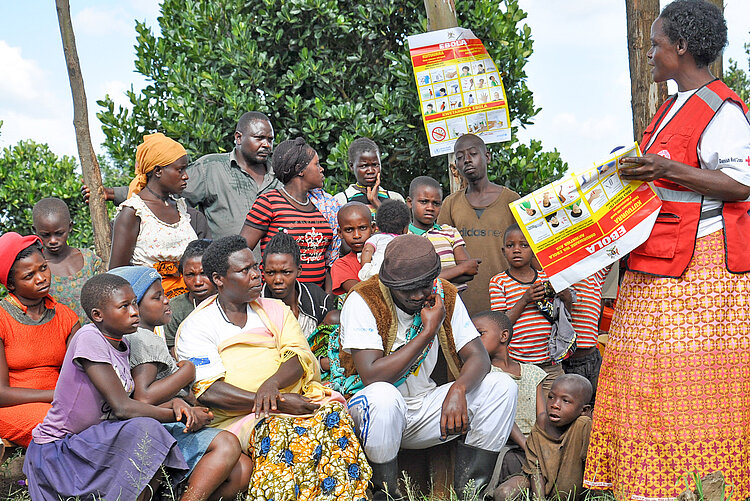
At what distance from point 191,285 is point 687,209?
3.04 m

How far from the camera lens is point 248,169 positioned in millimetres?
5895

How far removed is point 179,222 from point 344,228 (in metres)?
1.18

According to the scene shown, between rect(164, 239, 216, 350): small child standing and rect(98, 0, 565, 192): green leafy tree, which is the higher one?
rect(98, 0, 565, 192): green leafy tree

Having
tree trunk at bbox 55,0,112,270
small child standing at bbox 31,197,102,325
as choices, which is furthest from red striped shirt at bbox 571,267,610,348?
tree trunk at bbox 55,0,112,270

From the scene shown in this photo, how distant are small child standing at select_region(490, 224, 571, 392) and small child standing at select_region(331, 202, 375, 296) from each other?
0.99 m

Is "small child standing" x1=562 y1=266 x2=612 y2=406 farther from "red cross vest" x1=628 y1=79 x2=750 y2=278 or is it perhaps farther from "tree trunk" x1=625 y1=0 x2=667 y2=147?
"tree trunk" x1=625 y1=0 x2=667 y2=147

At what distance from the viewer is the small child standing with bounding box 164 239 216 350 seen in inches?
191

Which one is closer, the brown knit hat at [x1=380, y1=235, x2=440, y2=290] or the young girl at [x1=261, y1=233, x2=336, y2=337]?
the brown knit hat at [x1=380, y1=235, x2=440, y2=290]

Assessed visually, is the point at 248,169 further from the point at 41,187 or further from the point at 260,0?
the point at 41,187

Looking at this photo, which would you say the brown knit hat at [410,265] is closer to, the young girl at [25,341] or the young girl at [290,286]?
the young girl at [290,286]

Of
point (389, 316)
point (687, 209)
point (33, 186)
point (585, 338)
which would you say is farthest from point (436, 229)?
point (33, 186)

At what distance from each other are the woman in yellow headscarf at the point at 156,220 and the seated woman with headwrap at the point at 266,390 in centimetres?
97

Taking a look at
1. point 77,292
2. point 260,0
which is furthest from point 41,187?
point 77,292

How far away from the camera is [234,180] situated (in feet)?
19.1
